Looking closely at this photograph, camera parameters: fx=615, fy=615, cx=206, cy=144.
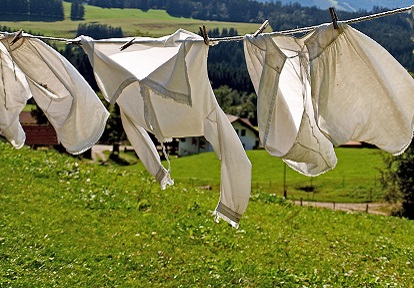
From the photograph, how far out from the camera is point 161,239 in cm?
1076

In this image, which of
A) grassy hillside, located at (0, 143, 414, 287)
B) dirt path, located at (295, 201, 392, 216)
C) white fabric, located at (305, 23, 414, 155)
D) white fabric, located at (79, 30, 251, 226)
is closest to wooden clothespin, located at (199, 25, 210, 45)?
white fabric, located at (79, 30, 251, 226)

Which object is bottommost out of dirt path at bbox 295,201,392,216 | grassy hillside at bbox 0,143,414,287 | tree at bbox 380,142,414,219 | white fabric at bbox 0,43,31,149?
dirt path at bbox 295,201,392,216

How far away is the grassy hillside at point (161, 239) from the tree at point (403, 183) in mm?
18808

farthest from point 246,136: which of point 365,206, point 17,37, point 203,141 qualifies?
point 17,37

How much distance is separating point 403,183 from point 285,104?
101 feet

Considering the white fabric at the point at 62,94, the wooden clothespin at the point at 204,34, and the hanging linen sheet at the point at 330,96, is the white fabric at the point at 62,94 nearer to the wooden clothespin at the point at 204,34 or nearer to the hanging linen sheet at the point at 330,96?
the wooden clothespin at the point at 204,34

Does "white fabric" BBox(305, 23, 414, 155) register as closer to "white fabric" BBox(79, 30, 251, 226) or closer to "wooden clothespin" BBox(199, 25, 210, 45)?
"wooden clothespin" BBox(199, 25, 210, 45)

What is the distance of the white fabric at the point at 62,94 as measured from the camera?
648 centimetres

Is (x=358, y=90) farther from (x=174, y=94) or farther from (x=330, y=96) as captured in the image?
(x=174, y=94)

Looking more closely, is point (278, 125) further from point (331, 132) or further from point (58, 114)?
point (58, 114)

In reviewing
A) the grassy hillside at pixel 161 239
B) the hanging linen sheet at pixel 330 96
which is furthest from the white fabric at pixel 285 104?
the grassy hillside at pixel 161 239

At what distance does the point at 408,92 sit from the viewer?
486 cm

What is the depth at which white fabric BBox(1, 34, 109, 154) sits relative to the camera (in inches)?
255

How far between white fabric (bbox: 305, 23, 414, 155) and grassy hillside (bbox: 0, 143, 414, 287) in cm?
424
